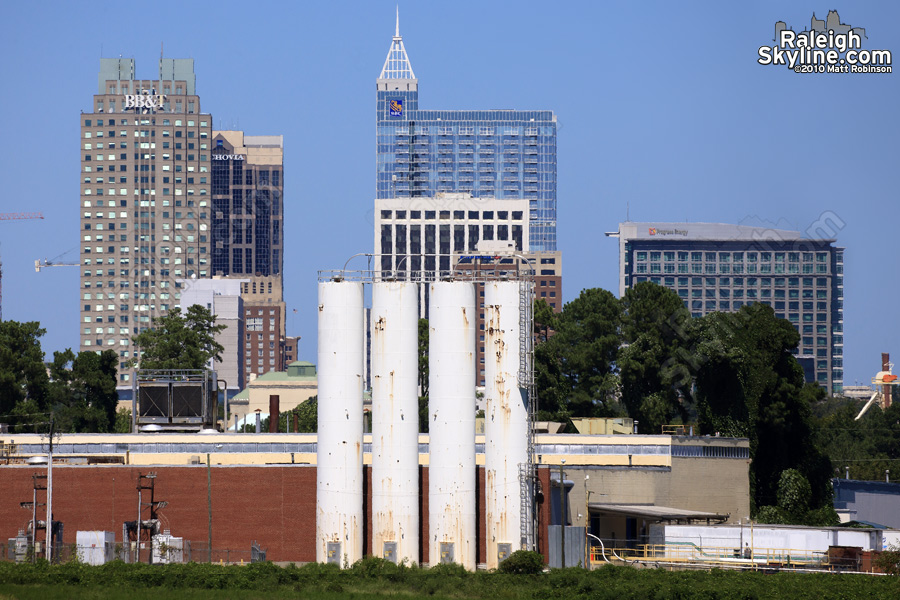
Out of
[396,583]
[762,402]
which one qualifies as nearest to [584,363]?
[762,402]

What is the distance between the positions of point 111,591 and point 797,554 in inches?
1500

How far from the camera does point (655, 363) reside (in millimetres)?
124500

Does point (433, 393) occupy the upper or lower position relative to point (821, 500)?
upper

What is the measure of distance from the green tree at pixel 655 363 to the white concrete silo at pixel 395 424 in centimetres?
4990

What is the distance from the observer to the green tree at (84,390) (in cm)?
13538

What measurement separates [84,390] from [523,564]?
7896 cm

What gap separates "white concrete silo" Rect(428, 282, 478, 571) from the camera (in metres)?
75.4

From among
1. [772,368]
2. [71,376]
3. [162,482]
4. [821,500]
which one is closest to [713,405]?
[772,368]

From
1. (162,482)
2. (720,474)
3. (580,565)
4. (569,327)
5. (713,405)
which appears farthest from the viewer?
(569,327)

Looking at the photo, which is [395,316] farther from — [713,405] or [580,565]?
[713,405]

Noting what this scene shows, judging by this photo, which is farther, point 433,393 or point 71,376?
point 71,376

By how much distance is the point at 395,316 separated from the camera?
254 ft

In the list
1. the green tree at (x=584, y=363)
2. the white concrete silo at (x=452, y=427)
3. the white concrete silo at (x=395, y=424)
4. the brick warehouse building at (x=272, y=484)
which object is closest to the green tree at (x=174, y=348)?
the green tree at (x=584, y=363)

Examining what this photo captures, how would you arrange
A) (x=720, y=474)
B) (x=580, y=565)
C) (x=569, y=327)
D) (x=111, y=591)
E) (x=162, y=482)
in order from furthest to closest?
(x=569, y=327)
(x=720, y=474)
(x=162, y=482)
(x=580, y=565)
(x=111, y=591)
